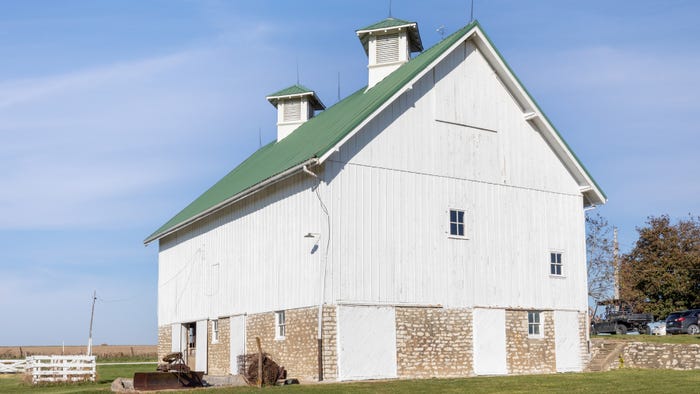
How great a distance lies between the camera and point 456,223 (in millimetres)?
29375

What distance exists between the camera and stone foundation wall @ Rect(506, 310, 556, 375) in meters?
29.9

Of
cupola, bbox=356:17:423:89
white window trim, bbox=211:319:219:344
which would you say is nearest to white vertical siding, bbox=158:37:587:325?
white window trim, bbox=211:319:219:344

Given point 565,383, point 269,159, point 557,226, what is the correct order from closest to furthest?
point 565,383
point 557,226
point 269,159

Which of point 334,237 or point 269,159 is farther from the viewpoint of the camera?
point 269,159

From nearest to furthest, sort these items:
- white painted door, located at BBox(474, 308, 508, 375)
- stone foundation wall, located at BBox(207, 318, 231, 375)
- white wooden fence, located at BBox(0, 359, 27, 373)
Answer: white painted door, located at BBox(474, 308, 508, 375), stone foundation wall, located at BBox(207, 318, 231, 375), white wooden fence, located at BBox(0, 359, 27, 373)

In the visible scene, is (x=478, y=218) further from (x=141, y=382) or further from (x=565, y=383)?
(x=141, y=382)

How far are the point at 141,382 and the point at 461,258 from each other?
1058 cm

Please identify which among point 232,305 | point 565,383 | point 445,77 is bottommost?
point 565,383

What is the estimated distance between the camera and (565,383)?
24984mm

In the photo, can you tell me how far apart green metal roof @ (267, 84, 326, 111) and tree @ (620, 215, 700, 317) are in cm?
2827

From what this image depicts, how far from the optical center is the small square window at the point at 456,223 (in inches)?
1152

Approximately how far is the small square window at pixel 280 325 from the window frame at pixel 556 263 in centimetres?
962

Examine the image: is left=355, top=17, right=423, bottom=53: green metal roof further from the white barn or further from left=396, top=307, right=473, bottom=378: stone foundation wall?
left=396, top=307, right=473, bottom=378: stone foundation wall

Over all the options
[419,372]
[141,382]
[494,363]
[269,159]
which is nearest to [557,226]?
[494,363]
